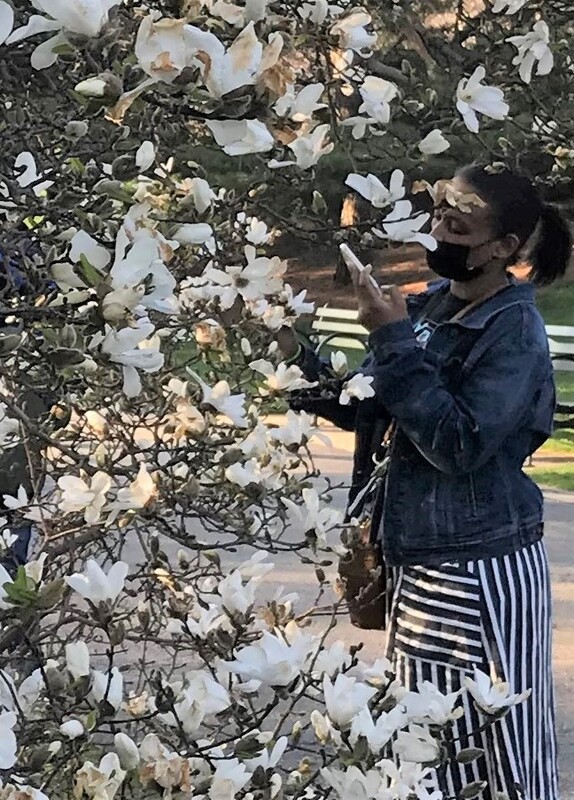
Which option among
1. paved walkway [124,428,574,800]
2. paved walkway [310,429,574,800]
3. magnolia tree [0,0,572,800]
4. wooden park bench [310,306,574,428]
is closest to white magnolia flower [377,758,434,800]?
magnolia tree [0,0,572,800]

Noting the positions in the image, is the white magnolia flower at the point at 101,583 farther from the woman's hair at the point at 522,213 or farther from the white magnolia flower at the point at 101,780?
the woman's hair at the point at 522,213

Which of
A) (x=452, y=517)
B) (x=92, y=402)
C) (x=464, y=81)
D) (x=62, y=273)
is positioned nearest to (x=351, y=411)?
(x=452, y=517)

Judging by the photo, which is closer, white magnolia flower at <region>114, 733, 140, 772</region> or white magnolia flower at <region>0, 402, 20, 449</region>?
white magnolia flower at <region>114, 733, 140, 772</region>

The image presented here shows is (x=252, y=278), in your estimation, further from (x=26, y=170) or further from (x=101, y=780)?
(x=101, y=780)

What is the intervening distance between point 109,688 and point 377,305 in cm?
111

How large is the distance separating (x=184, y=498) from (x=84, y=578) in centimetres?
53

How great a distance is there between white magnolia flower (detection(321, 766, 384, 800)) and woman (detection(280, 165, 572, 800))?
3.00 feet

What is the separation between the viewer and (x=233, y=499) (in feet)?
6.41

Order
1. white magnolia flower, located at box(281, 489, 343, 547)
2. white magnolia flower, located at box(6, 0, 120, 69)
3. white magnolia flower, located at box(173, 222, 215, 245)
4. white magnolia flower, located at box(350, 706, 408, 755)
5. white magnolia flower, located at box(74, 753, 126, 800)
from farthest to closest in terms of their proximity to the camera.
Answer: white magnolia flower, located at box(281, 489, 343, 547) < white magnolia flower, located at box(350, 706, 408, 755) < white magnolia flower, located at box(173, 222, 215, 245) < white magnolia flower, located at box(74, 753, 126, 800) < white magnolia flower, located at box(6, 0, 120, 69)

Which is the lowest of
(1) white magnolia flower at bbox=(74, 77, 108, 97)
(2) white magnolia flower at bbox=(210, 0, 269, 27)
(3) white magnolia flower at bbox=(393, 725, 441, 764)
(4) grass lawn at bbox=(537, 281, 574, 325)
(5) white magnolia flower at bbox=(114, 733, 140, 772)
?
(4) grass lawn at bbox=(537, 281, 574, 325)

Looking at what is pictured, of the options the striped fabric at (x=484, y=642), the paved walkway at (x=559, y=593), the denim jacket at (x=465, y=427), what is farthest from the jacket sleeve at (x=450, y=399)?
the paved walkway at (x=559, y=593)

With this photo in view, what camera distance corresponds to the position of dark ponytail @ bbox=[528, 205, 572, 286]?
8.23ft

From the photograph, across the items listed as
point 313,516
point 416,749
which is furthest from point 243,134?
point 313,516

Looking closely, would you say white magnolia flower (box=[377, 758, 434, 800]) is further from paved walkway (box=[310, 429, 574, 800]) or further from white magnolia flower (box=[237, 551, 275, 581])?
paved walkway (box=[310, 429, 574, 800])
